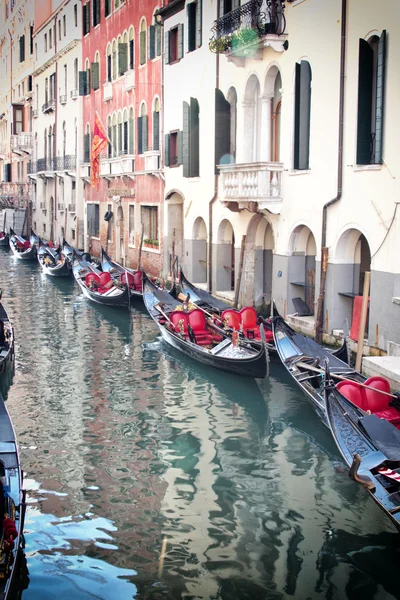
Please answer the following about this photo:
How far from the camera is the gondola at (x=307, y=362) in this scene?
29.6 ft

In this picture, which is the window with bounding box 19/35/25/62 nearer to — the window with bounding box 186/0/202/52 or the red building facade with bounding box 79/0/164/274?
the red building facade with bounding box 79/0/164/274

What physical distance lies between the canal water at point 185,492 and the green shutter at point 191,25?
26.7 feet

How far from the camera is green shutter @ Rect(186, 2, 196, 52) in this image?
17.2m

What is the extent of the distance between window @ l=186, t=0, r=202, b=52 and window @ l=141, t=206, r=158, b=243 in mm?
4566

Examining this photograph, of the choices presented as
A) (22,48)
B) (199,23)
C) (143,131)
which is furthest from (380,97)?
(22,48)

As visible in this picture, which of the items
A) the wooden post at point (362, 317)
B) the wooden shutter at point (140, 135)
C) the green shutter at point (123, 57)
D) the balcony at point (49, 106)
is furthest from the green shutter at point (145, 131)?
the wooden post at point (362, 317)

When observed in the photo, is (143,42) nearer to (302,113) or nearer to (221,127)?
(221,127)

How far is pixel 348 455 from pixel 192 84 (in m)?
11.8

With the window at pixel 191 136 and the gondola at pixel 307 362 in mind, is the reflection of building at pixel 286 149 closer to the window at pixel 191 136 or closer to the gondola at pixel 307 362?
the window at pixel 191 136

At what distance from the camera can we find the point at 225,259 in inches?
649

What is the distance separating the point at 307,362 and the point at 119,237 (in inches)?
568

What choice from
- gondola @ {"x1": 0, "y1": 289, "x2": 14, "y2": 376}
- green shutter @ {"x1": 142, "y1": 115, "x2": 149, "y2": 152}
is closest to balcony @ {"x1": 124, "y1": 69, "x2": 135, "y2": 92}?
green shutter @ {"x1": 142, "y1": 115, "x2": 149, "y2": 152}

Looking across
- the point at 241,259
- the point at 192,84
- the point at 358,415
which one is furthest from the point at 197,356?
the point at 192,84

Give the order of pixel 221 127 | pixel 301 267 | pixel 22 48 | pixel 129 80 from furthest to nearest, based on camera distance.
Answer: pixel 22 48, pixel 129 80, pixel 221 127, pixel 301 267
